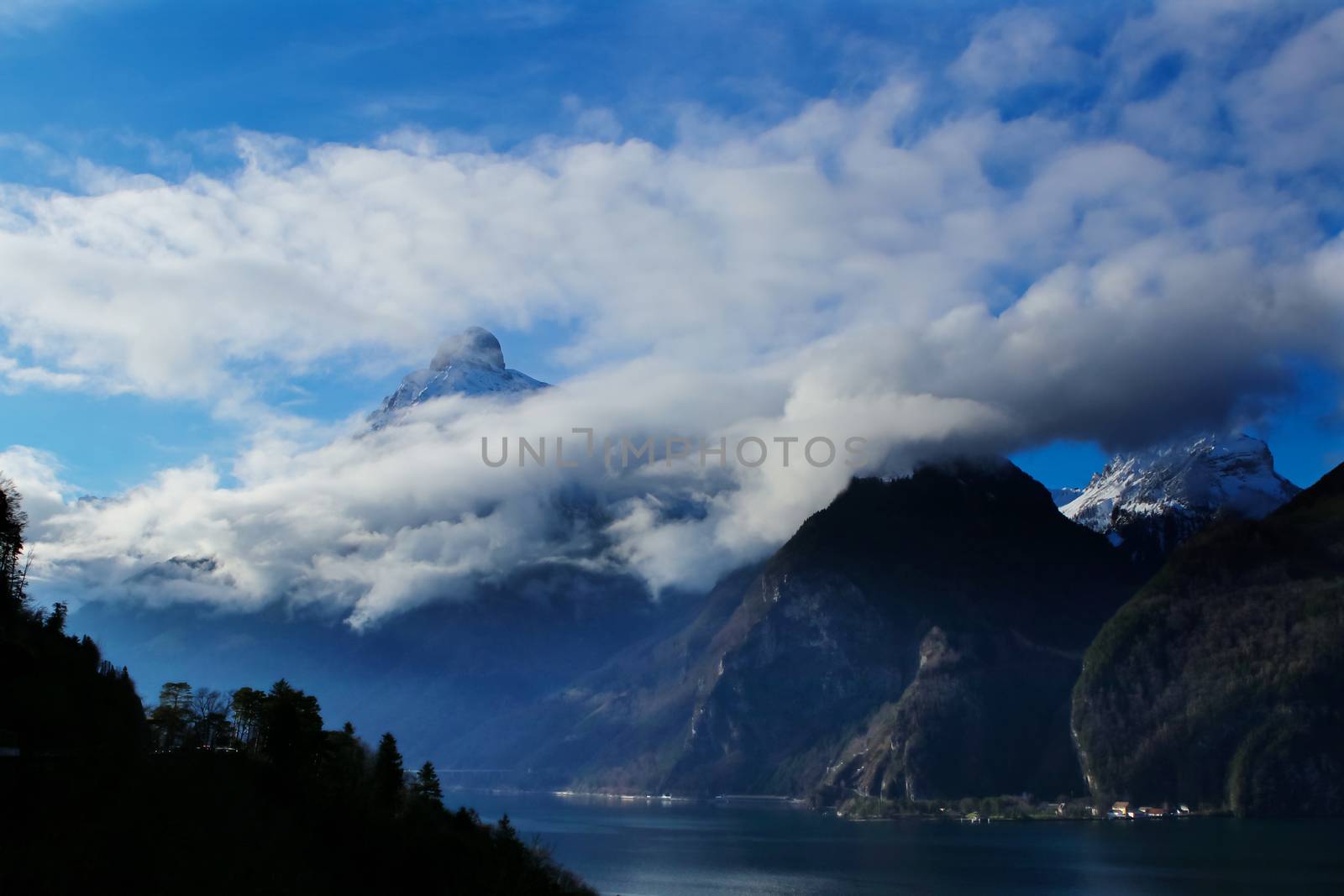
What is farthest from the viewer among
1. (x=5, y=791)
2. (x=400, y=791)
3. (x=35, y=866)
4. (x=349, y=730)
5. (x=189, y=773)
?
(x=349, y=730)

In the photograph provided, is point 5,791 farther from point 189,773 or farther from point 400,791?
point 400,791

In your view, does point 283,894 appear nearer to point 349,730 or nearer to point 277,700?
point 277,700

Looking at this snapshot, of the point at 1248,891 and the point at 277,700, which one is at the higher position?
the point at 277,700

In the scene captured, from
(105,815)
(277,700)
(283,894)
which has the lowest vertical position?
(283,894)

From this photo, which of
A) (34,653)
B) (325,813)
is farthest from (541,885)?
(34,653)

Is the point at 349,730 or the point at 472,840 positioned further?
the point at 349,730

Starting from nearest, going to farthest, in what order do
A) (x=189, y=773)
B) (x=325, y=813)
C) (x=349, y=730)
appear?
(x=189, y=773) → (x=325, y=813) → (x=349, y=730)
